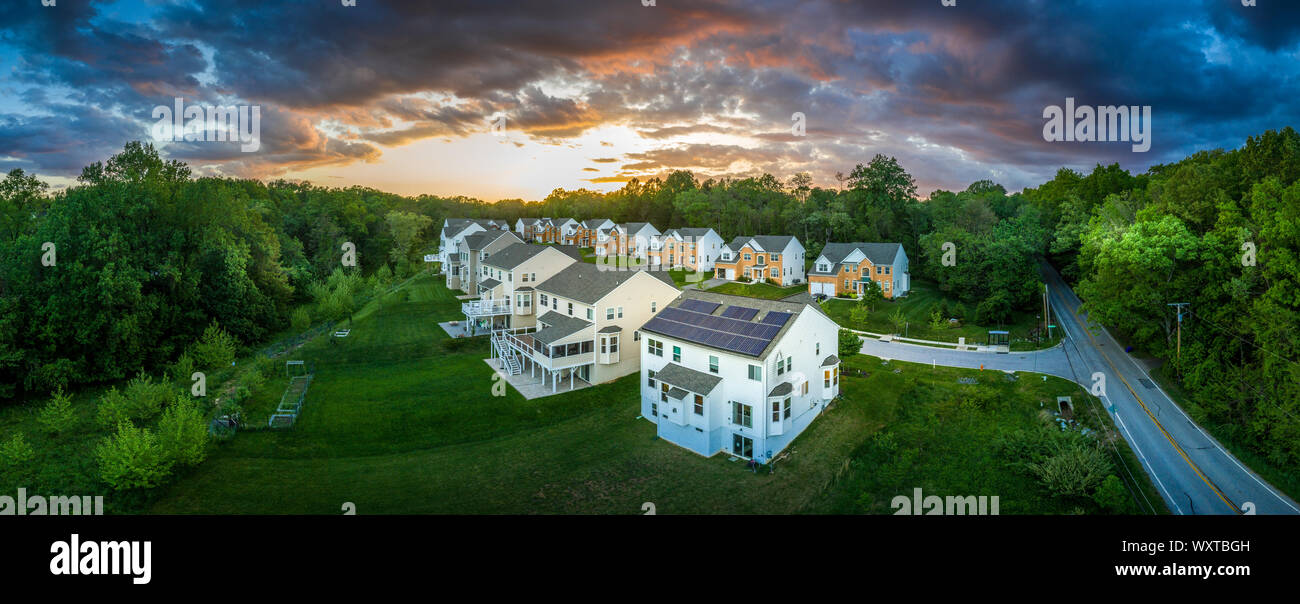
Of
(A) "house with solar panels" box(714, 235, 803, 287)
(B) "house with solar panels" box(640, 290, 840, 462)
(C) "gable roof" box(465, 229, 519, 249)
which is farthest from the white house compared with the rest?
(B) "house with solar panels" box(640, 290, 840, 462)

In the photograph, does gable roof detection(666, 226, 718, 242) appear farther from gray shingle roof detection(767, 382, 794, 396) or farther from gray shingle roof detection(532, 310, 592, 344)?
gray shingle roof detection(767, 382, 794, 396)

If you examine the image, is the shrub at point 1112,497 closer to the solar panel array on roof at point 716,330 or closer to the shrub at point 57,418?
the solar panel array on roof at point 716,330

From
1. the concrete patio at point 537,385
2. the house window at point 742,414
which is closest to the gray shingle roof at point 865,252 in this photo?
the concrete patio at point 537,385

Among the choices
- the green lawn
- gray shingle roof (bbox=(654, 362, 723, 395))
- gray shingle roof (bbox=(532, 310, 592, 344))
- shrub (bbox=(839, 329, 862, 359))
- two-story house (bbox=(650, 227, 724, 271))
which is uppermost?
two-story house (bbox=(650, 227, 724, 271))

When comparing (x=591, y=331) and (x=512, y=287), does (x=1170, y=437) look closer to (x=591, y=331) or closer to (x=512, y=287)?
(x=591, y=331)

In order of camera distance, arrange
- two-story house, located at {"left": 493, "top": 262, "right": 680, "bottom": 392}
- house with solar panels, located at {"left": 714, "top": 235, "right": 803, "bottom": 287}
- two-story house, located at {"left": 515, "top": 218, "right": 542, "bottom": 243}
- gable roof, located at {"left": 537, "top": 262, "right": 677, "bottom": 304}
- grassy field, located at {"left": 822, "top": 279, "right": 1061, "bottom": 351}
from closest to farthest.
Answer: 1. two-story house, located at {"left": 493, "top": 262, "right": 680, "bottom": 392}
2. gable roof, located at {"left": 537, "top": 262, "right": 677, "bottom": 304}
3. grassy field, located at {"left": 822, "top": 279, "right": 1061, "bottom": 351}
4. house with solar panels, located at {"left": 714, "top": 235, "right": 803, "bottom": 287}
5. two-story house, located at {"left": 515, "top": 218, "right": 542, "bottom": 243}

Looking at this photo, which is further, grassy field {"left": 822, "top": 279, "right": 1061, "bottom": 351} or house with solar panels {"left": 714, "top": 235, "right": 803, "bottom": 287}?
house with solar panels {"left": 714, "top": 235, "right": 803, "bottom": 287}

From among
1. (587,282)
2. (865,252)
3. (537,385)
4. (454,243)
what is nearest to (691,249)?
(865,252)

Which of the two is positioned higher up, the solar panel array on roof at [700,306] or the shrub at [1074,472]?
the solar panel array on roof at [700,306]
